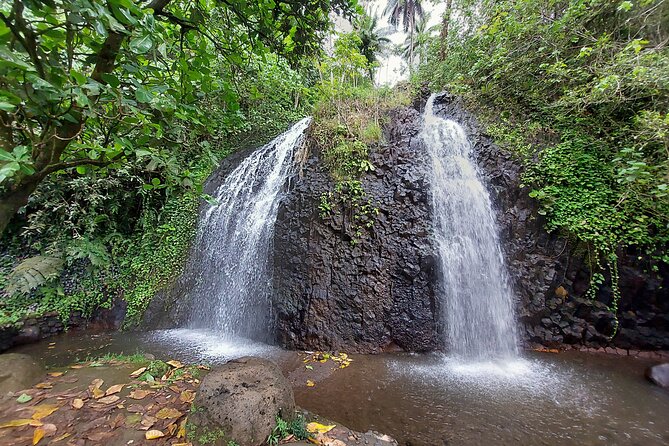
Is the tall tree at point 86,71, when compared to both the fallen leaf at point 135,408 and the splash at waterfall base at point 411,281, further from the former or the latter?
the splash at waterfall base at point 411,281

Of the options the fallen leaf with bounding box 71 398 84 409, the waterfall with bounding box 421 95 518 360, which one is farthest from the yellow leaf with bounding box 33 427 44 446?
the waterfall with bounding box 421 95 518 360

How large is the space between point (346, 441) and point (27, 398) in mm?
2767

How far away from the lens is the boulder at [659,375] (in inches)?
147

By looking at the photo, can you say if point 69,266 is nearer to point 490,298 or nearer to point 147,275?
point 147,275

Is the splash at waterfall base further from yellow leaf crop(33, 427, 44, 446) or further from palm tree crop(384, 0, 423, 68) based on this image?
palm tree crop(384, 0, 423, 68)

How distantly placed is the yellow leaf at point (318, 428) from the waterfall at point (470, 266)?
3.12 metres

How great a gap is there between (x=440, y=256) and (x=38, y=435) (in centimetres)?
523

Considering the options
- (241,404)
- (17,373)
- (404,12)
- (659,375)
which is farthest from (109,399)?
(404,12)

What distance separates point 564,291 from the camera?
16.4 feet

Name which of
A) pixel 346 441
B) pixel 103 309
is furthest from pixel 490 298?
pixel 103 309

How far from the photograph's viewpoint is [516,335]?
4.92 m

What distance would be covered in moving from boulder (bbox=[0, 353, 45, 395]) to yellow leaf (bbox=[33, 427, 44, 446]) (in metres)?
0.84

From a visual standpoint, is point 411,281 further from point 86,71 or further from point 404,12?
point 404,12

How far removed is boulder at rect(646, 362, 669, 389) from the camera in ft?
12.2
